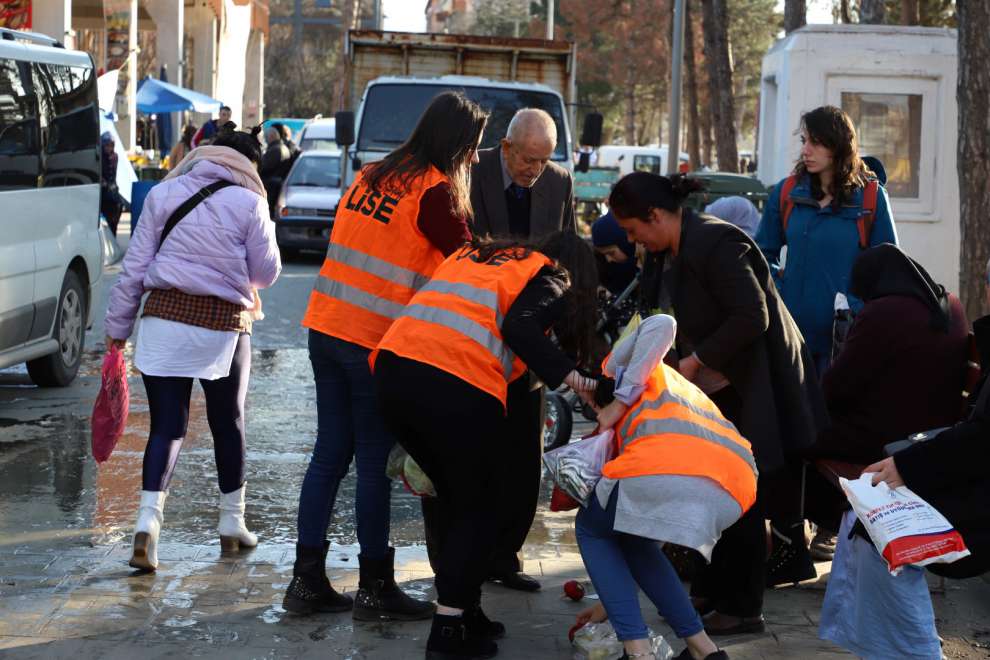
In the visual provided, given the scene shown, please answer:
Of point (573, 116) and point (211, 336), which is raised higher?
point (573, 116)

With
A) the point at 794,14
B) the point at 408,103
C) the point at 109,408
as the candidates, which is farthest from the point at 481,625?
the point at 794,14

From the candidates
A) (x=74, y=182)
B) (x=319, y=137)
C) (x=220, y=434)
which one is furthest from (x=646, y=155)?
(x=220, y=434)

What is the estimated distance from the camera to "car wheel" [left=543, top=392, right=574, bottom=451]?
870 centimetres

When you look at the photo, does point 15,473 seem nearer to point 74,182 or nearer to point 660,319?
point 74,182

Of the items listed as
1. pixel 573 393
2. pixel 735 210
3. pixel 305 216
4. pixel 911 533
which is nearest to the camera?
pixel 911 533

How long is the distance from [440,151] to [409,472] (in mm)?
1150

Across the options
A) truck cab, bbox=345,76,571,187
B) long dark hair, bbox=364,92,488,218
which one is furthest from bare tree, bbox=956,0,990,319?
long dark hair, bbox=364,92,488,218

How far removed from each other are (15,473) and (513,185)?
3.11m

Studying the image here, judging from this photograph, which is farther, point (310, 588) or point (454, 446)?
point (310, 588)

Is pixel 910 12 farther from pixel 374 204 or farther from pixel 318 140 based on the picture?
pixel 374 204

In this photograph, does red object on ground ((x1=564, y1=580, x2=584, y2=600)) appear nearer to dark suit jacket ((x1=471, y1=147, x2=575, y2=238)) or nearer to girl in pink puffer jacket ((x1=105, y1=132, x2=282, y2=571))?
girl in pink puffer jacket ((x1=105, y1=132, x2=282, y2=571))

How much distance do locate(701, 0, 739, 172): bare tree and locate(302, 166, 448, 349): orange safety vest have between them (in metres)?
20.8

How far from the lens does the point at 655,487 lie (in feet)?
14.8

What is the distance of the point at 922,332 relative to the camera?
17.6ft
